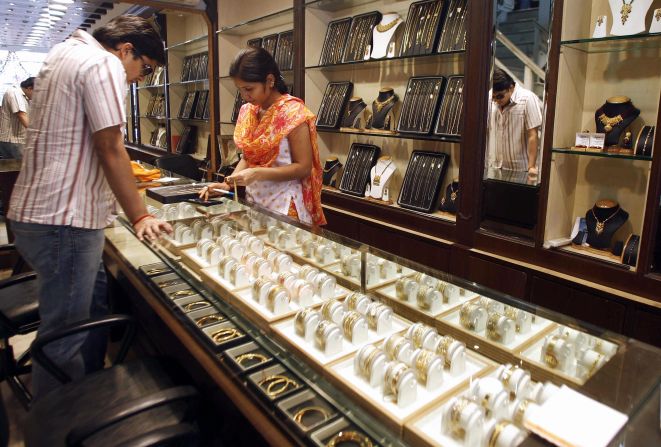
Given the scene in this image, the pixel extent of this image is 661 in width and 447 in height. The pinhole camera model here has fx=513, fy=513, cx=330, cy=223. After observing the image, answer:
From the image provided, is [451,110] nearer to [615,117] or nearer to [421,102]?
[421,102]

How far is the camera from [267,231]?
5.47 ft

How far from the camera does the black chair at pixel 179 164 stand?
4.27m

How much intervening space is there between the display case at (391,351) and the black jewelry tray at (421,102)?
1488 millimetres

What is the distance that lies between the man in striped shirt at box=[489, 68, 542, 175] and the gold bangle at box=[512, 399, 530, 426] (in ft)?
5.33

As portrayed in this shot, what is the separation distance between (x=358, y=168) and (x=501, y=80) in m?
1.15

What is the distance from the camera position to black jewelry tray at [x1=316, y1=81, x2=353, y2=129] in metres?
3.34

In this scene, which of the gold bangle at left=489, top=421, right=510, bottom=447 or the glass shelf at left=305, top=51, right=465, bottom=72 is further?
the glass shelf at left=305, top=51, right=465, bottom=72

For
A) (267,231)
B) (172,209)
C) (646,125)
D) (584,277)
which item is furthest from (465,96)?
(172,209)

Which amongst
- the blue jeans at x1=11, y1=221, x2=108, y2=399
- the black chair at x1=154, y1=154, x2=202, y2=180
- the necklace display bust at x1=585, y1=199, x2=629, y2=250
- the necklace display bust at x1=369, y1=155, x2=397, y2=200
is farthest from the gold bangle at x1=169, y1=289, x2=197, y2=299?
the black chair at x1=154, y1=154, x2=202, y2=180

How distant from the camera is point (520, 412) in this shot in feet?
2.55

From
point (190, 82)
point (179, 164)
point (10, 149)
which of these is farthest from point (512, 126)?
point (10, 149)

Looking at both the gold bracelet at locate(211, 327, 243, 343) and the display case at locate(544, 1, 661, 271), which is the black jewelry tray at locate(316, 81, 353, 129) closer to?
the display case at locate(544, 1, 661, 271)

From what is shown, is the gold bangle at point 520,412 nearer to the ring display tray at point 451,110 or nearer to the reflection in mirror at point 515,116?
the reflection in mirror at point 515,116

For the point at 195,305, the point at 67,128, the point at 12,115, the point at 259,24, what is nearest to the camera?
the point at 195,305
